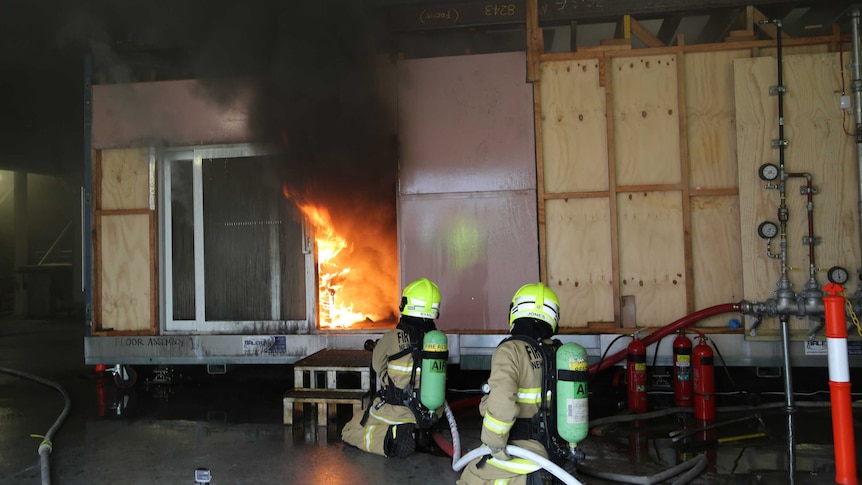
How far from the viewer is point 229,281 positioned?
7746mm

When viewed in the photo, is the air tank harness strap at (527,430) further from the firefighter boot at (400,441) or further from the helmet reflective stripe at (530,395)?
the firefighter boot at (400,441)

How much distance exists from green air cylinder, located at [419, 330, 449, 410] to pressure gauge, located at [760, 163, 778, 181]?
4085mm

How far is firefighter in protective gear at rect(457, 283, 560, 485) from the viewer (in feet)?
11.3

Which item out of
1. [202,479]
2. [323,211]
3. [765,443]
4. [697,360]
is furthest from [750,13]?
[202,479]

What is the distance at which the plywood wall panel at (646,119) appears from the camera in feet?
22.6

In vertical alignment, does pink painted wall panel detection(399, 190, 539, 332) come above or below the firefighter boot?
above

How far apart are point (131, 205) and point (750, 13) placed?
310 inches

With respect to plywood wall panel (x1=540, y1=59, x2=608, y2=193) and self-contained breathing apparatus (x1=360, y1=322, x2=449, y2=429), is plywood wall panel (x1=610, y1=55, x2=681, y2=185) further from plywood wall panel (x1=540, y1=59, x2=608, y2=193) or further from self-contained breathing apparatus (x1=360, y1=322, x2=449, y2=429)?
self-contained breathing apparatus (x1=360, y1=322, x2=449, y2=429)

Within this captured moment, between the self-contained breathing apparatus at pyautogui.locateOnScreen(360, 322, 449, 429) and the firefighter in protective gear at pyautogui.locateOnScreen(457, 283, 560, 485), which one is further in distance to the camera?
the self-contained breathing apparatus at pyautogui.locateOnScreen(360, 322, 449, 429)

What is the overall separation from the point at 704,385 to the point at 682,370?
363 millimetres

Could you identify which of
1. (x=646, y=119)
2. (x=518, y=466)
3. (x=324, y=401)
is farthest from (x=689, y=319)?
(x=324, y=401)

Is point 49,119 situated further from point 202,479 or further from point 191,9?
point 202,479

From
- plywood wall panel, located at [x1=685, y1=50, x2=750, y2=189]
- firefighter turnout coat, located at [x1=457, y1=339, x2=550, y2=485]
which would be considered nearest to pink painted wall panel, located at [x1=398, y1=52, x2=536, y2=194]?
plywood wall panel, located at [x1=685, y1=50, x2=750, y2=189]

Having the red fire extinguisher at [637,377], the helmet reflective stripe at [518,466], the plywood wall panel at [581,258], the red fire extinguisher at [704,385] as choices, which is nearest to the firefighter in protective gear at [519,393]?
the helmet reflective stripe at [518,466]
